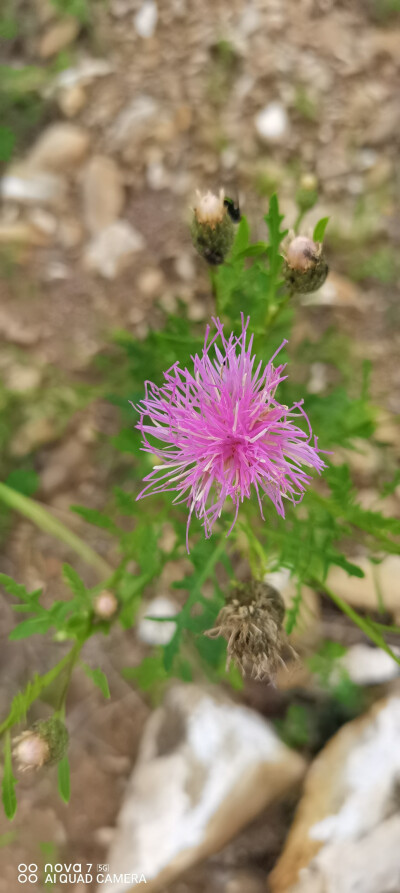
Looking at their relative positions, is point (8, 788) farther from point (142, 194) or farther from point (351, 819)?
point (142, 194)

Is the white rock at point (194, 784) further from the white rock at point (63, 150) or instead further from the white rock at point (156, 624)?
the white rock at point (63, 150)

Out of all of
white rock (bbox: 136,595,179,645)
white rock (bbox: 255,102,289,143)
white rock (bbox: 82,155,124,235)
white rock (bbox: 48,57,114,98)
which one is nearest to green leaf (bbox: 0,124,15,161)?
white rock (bbox: 48,57,114,98)

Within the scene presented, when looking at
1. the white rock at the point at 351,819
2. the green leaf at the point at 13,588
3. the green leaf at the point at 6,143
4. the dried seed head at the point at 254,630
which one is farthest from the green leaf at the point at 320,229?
the green leaf at the point at 6,143

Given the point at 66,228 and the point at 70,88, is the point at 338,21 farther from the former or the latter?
the point at 66,228

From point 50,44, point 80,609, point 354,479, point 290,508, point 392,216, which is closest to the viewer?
point 80,609

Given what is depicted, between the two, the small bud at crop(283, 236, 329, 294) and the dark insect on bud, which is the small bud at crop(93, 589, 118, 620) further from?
the dark insect on bud

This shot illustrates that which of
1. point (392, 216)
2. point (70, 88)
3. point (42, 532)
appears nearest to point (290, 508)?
point (42, 532)

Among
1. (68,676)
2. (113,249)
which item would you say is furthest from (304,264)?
(113,249)
